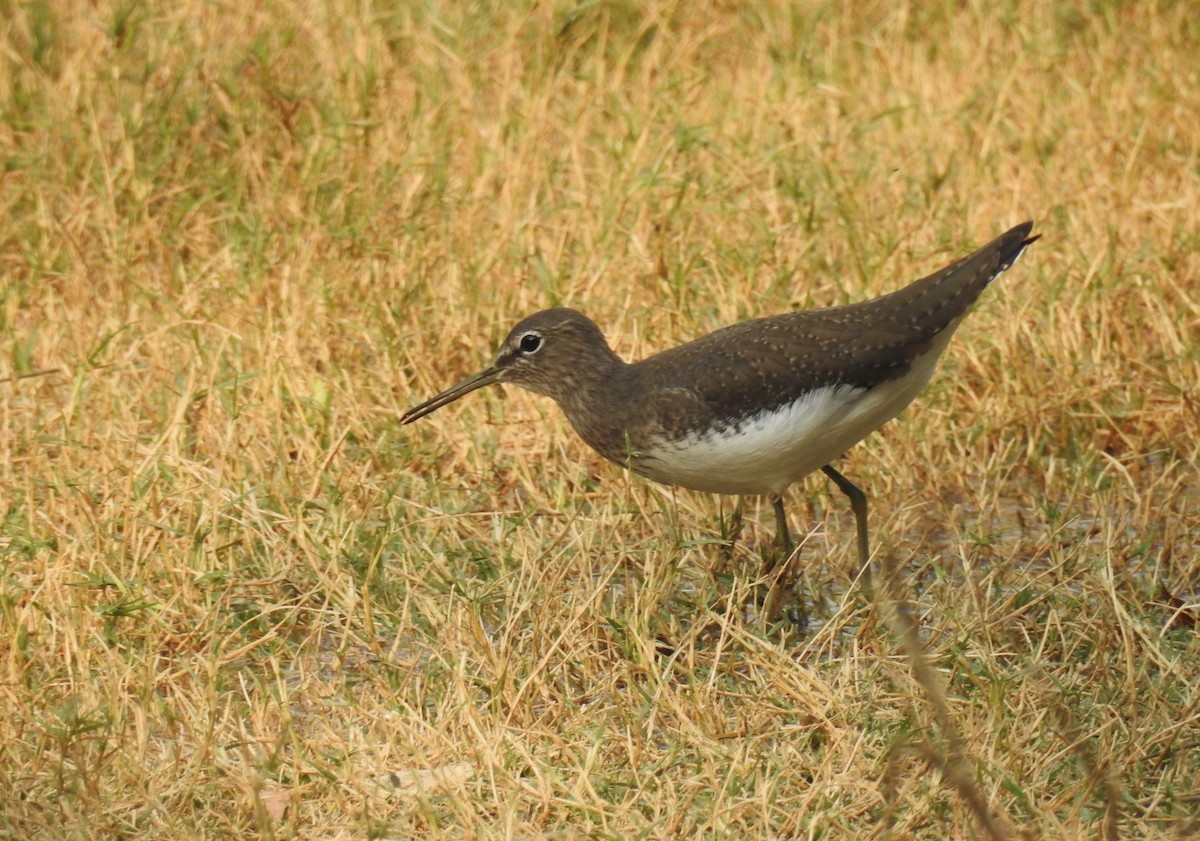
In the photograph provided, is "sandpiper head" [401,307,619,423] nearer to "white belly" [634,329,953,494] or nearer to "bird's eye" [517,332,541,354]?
"bird's eye" [517,332,541,354]

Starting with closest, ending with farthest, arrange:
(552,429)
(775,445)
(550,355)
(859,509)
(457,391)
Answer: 1. (775,445)
2. (859,509)
3. (550,355)
4. (457,391)
5. (552,429)

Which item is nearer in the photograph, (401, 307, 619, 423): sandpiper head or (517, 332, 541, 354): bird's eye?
(401, 307, 619, 423): sandpiper head

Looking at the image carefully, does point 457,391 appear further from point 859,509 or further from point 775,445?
point 859,509

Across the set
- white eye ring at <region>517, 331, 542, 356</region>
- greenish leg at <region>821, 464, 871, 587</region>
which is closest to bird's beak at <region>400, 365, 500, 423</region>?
white eye ring at <region>517, 331, 542, 356</region>

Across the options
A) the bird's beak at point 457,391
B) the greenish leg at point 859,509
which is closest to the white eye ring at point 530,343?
the bird's beak at point 457,391

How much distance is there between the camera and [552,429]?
21.4 feet

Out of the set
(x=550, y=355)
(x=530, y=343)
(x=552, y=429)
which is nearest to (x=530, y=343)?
(x=530, y=343)

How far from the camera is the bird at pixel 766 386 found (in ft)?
17.4

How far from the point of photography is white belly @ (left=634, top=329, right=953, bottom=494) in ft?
17.2

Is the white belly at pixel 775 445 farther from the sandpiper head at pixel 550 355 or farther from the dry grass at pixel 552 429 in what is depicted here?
the sandpiper head at pixel 550 355

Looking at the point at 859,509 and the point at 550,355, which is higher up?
the point at 550,355

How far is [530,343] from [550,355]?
0.36 ft

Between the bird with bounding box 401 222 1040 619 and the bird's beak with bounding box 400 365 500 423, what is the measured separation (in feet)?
0.66

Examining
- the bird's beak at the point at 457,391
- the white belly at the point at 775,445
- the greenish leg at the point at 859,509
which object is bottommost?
the greenish leg at the point at 859,509
